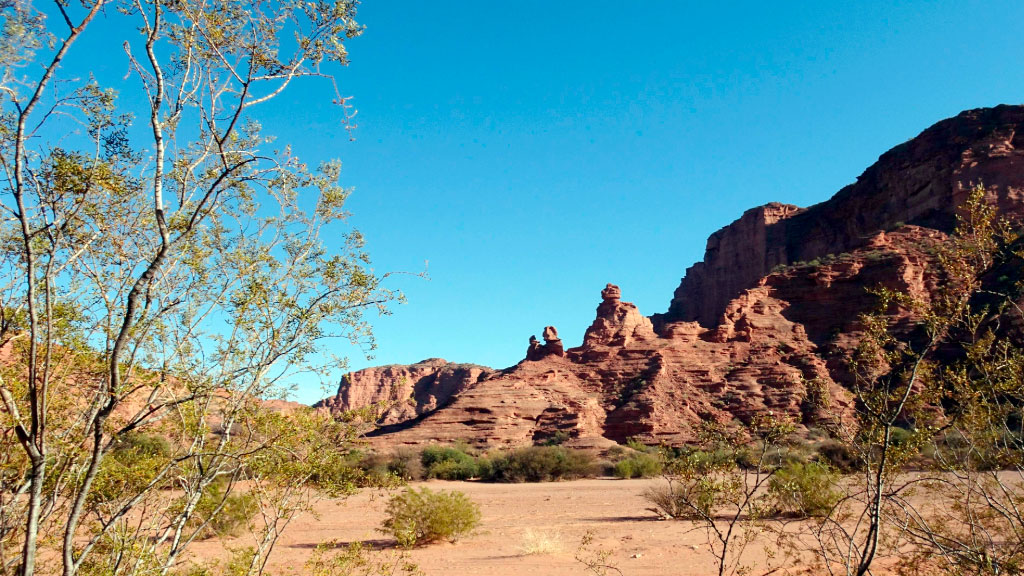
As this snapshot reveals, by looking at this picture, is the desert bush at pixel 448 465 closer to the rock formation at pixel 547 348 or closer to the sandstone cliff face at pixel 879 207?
the rock formation at pixel 547 348

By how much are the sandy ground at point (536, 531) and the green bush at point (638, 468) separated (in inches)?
416

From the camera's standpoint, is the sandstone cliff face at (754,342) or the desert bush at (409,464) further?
the sandstone cliff face at (754,342)

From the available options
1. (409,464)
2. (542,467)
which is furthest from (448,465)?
(542,467)

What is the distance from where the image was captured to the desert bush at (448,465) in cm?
3547

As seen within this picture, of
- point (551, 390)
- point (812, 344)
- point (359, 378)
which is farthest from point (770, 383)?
point (359, 378)

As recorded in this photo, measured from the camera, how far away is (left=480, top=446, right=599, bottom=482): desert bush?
108ft

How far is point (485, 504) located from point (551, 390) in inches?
1283

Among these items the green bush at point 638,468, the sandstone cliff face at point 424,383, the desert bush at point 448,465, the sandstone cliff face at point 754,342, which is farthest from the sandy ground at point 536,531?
the sandstone cliff face at point 424,383

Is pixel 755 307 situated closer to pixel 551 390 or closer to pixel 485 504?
pixel 551 390

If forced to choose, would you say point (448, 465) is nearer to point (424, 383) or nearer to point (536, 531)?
point (536, 531)

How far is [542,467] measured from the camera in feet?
108

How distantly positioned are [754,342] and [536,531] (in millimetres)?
45089

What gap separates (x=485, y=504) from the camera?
21.0 m

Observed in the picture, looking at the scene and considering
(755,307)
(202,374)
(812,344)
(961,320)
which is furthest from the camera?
(755,307)
